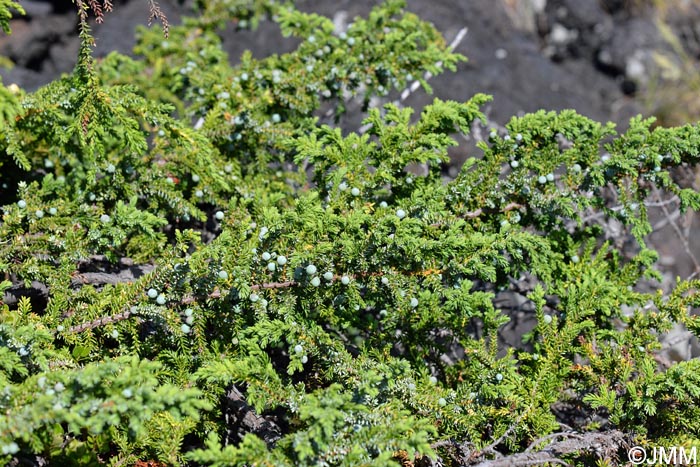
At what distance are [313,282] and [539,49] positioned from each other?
4.03m

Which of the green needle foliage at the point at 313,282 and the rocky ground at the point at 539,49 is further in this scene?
the rocky ground at the point at 539,49

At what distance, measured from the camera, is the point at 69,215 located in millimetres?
2430

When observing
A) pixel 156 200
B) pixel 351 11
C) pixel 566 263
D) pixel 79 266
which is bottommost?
pixel 79 266

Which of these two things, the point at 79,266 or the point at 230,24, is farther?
the point at 230,24

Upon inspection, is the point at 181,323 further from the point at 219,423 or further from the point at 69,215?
the point at 69,215

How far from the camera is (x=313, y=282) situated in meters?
2.07

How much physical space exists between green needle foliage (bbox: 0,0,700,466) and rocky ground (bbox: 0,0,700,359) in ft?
5.07

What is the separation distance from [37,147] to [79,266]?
27.5 inches

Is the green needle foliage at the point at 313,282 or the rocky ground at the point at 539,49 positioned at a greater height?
the rocky ground at the point at 539,49

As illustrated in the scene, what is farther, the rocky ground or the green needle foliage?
the rocky ground

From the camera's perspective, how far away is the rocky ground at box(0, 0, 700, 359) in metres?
4.35

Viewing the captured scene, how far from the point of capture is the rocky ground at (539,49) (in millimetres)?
4352

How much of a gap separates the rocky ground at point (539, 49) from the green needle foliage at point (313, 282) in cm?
155

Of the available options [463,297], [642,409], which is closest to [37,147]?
[463,297]
